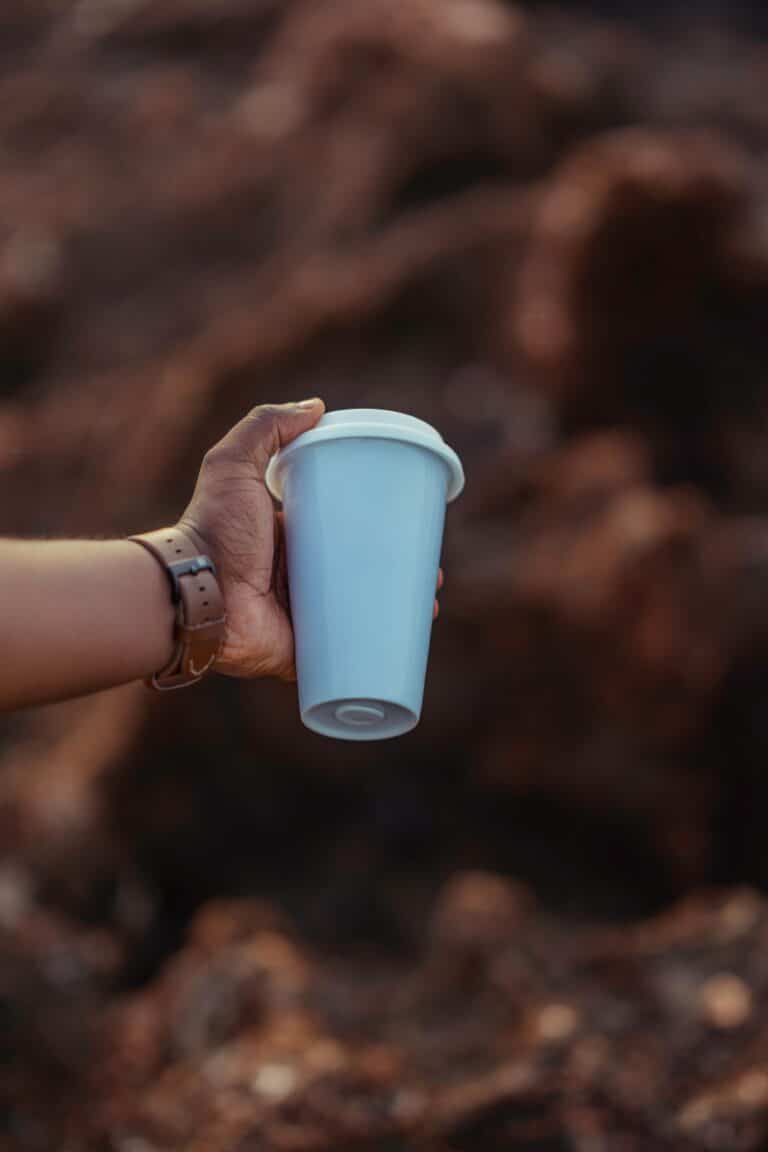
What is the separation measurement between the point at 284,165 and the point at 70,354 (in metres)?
0.98

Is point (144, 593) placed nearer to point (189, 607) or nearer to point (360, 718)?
point (189, 607)

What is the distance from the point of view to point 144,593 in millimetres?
1055

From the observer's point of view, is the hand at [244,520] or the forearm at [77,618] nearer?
the forearm at [77,618]

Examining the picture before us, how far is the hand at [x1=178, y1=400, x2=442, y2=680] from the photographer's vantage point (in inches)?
45.8

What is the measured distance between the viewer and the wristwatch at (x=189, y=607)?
1072mm

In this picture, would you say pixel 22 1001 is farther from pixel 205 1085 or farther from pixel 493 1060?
pixel 493 1060

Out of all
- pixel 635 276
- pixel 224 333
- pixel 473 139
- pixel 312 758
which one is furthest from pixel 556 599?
pixel 473 139

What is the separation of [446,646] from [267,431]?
72.2 inches

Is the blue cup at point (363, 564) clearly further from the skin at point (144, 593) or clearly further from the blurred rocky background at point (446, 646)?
the blurred rocky background at point (446, 646)

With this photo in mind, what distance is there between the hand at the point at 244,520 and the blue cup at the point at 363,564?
33 millimetres

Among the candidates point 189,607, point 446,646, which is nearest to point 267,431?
point 189,607

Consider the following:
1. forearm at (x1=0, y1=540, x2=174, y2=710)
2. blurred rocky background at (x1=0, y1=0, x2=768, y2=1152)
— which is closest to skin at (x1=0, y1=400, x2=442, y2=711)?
forearm at (x1=0, y1=540, x2=174, y2=710)

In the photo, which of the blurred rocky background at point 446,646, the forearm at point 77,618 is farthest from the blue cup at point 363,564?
the blurred rocky background at point 446,646

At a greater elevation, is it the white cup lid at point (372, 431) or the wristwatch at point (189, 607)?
the white cup lid at point (372, 431)
